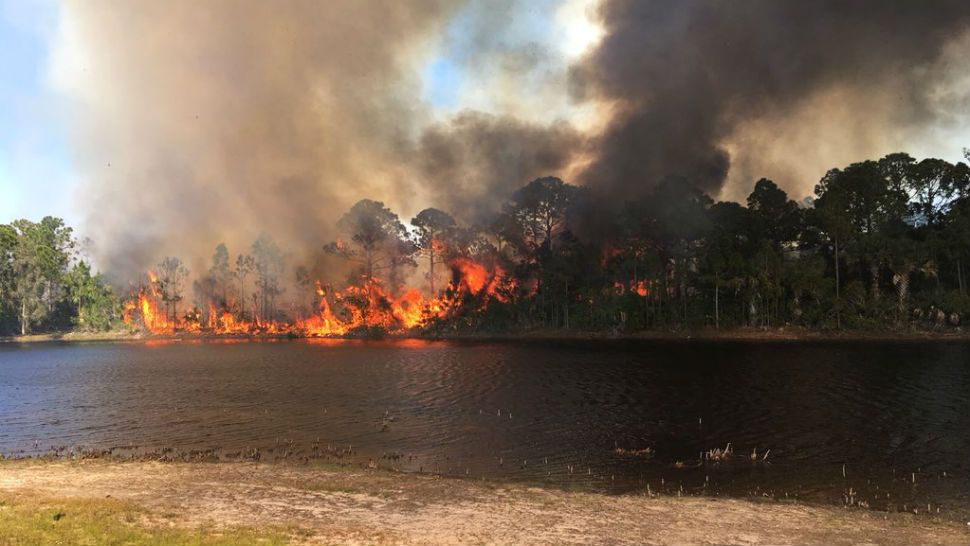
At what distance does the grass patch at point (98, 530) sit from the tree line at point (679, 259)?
97.5 m

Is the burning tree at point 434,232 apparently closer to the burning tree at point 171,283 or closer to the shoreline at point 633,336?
the shoreline at point 633,336

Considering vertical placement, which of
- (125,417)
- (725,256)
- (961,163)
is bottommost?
(125,417)

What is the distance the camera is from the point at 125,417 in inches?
1474

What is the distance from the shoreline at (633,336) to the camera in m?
89.0

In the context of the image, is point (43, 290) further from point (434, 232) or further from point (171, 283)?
point (434, 232)

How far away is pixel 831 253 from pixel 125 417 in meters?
114

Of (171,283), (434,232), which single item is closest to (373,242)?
(434,232)

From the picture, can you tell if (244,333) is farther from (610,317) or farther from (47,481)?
(47,481)

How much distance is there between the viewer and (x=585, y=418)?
34.4 m

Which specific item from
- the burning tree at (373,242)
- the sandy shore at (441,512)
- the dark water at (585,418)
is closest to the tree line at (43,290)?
the burning tree at (373,242)

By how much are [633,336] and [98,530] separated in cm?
10272

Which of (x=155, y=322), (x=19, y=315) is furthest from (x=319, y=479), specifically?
(x=19, y=315)

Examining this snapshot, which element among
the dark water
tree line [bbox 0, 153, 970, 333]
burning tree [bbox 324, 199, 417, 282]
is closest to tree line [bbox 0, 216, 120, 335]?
tree line [bbox 0, 153, 970, 333]

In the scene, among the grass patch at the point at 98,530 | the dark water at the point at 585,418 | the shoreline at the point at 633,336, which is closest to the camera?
the grass patch at the point at 98,530
